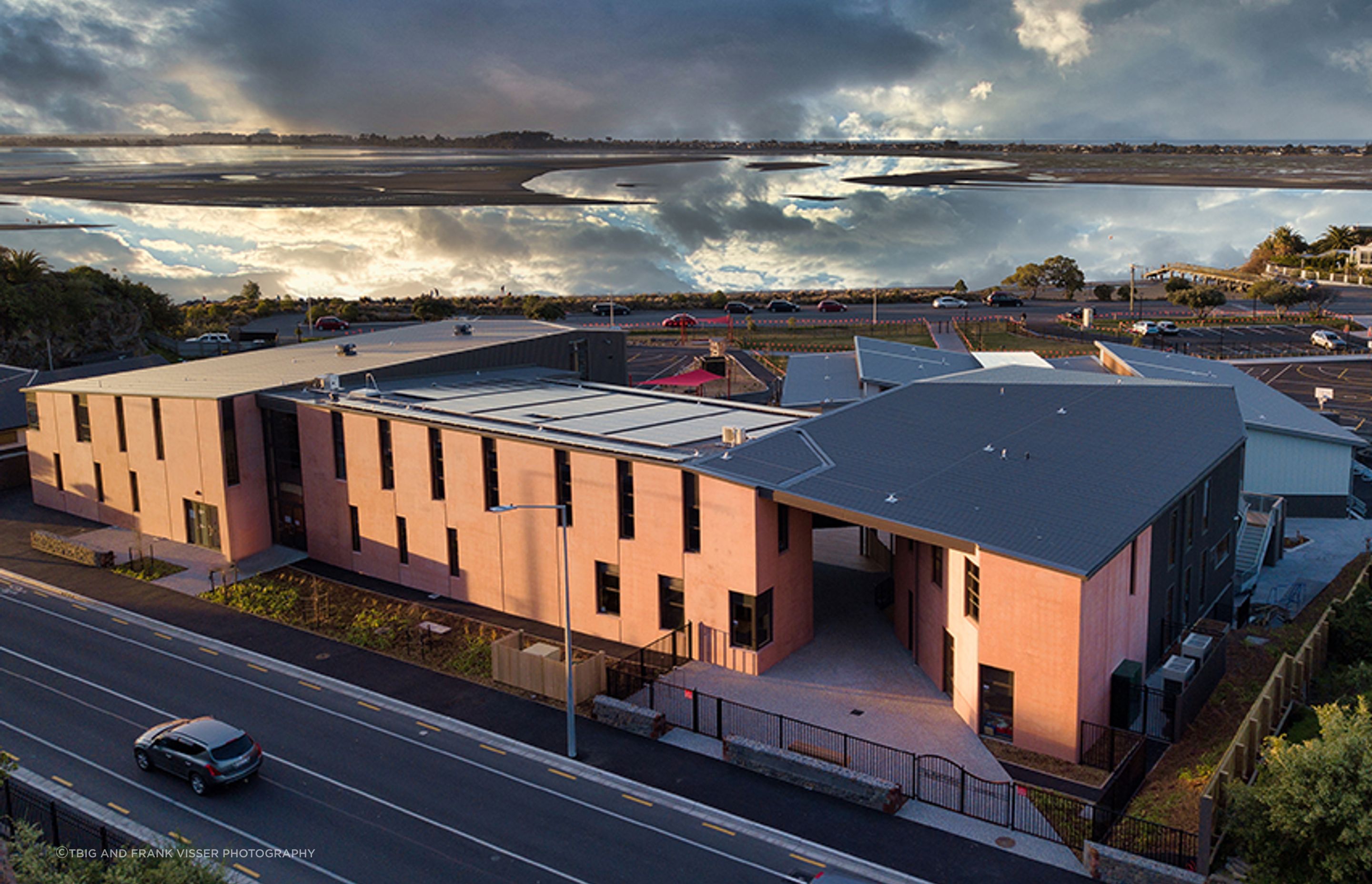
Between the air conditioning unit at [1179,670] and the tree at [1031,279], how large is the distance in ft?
386

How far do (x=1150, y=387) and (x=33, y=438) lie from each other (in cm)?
5855

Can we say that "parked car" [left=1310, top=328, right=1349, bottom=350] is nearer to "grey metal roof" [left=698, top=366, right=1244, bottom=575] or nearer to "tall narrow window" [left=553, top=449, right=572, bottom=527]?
"grey metal roof" [left=698, top=366, right=1244, bottom=575]

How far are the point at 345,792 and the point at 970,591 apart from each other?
64.2 ft

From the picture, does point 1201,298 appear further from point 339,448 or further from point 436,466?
point 339,448

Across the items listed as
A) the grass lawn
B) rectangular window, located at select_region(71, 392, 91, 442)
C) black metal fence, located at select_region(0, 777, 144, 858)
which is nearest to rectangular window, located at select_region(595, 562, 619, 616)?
black metal fence, located at select_region(0, 777, 144, 858)

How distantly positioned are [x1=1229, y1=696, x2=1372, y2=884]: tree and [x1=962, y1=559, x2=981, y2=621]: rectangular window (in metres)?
9.85

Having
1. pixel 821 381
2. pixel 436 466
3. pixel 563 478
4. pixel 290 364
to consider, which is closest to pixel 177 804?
pixel 563 478

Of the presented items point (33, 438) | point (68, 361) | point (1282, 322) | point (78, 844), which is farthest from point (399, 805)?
point (1282, 322)

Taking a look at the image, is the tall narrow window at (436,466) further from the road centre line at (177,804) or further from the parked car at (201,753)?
the road centre line at (177,804)

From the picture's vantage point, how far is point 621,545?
130ft

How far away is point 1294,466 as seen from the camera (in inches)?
2215

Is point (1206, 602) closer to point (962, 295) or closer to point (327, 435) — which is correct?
point (327, 435)

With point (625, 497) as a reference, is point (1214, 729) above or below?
below

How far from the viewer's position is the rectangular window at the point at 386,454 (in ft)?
153
